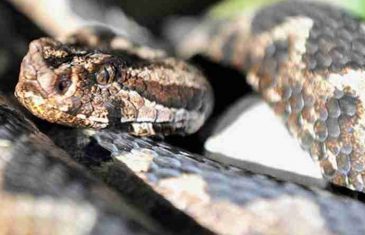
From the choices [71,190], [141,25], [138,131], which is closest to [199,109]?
[138,131]

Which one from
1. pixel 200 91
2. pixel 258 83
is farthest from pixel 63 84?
pixel 258 83

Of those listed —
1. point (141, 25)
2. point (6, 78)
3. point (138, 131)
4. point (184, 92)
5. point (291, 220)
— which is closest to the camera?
point (291, 220)

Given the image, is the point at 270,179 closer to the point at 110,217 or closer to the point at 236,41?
the point at 110,217

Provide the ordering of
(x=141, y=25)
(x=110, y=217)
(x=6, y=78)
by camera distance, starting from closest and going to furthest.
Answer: (x=110, y=217) < (x=6, y=78) < (x=141, y=25)

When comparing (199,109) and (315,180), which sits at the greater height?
(199,109)

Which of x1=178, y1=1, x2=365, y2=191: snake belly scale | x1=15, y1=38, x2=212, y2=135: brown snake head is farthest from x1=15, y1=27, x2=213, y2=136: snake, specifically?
x1=178, y1=1, x2=365, y2=191: snake belly scale

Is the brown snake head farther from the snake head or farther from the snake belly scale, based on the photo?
the snake belly scale

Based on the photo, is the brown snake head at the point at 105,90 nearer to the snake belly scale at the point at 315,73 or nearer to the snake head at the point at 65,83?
the snake head at the point at 65,83

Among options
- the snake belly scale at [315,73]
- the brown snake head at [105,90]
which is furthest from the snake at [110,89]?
the snake belly scale at [315,73]
